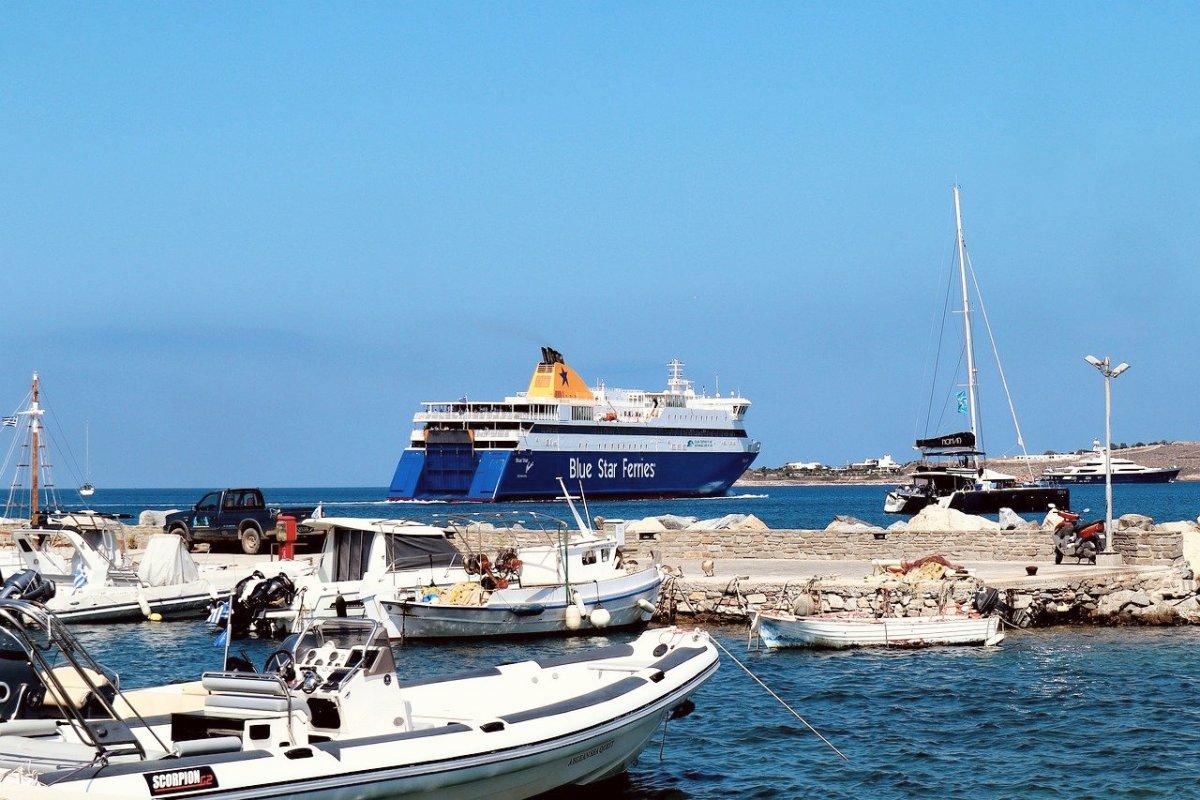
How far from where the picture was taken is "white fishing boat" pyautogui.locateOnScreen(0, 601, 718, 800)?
8180 millimetres

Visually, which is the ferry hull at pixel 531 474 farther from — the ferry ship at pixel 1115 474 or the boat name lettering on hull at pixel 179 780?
the boat name lettering on hull at pixel 179 780

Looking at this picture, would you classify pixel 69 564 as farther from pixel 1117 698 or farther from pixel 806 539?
pixel 1117 698

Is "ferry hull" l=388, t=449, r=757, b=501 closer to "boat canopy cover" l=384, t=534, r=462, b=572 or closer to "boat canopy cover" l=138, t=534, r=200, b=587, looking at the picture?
"boat canopy cover" l=138, t=534, r=200, b=587

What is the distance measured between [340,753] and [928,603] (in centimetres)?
1344

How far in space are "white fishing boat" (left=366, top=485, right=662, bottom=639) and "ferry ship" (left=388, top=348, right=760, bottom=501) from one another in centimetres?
5800

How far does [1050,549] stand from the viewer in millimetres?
27000

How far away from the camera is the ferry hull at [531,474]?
265 feet

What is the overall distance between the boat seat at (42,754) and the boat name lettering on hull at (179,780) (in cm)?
53

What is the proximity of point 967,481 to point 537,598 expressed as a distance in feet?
155

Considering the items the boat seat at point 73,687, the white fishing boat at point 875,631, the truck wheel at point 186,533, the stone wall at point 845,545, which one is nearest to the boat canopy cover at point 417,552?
the white fishing boat at point 875,631

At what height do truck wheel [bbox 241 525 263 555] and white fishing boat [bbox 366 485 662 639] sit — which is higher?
truck wheel [bbox 241 525 263 555]

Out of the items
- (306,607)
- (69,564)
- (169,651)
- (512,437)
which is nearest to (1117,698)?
(306,607)

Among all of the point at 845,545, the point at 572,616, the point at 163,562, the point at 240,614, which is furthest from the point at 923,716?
the point at 163,562

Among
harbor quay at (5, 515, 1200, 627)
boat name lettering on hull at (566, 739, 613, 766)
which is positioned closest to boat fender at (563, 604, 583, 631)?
harbor quay at (5, 515, 1200, 627)
